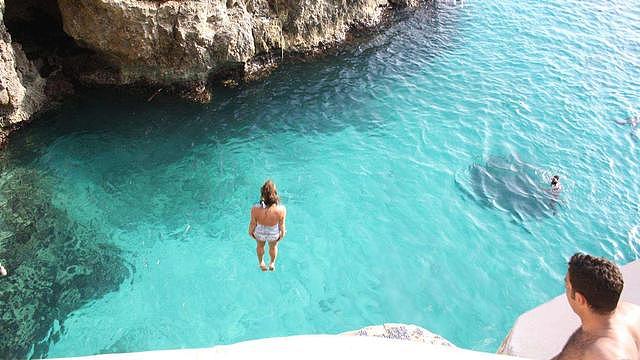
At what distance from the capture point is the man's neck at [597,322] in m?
5.03

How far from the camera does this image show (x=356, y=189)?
15.0m

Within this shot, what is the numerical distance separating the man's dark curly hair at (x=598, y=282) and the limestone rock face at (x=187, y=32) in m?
14.3

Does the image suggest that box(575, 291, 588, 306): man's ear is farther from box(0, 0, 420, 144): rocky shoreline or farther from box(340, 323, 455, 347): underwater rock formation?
box(0, 0, 420, 144): rocky shoreline

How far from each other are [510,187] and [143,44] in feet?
40.4

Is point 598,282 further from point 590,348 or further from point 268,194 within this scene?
point 268,194

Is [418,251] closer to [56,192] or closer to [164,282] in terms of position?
[164,282]

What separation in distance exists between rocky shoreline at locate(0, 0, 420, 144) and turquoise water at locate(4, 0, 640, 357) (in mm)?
687

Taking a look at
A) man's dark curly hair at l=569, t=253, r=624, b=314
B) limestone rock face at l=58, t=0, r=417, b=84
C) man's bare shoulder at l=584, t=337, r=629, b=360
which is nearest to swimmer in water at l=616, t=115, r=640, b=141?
limestone rock face at l=58, t=0, r=417, b=84

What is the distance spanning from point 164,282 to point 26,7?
39.1 feet

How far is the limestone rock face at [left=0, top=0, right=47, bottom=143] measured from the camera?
14.6 meters

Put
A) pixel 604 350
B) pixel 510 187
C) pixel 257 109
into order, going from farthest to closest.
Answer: pixel 257 109
pixel 510 187
pixel 604 350

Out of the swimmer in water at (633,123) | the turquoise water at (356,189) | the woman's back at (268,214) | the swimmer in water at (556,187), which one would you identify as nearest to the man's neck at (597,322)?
the woman's back at (268,214)

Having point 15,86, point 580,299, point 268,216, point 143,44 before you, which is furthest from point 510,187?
point 15,86

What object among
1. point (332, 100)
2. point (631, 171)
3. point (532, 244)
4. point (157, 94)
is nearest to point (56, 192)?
point (157, 94)
